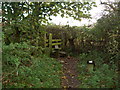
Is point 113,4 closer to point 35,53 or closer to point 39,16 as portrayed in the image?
point 39,16

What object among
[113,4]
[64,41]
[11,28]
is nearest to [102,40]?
[113,4]

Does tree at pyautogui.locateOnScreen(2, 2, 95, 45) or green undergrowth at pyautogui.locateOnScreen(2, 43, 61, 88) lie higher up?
tree at pyautogui.locateOnScreen(2, 2, 95, 45)

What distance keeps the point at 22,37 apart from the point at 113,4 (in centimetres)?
399

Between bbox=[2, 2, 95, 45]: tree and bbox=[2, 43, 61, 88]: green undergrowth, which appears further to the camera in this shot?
bbox=[2, 2, 95, 45]: tree

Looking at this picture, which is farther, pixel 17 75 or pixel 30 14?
pixel 30 14

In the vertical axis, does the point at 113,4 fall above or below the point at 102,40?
above

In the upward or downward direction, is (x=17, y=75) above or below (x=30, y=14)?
below

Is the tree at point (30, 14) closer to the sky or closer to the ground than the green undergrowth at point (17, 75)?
closer to the sky

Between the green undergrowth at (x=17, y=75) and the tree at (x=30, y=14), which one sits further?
the tree at (x=30, y=14)

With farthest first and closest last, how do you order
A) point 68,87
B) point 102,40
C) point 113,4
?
point 102,40 < point 113,4 < point 68,87

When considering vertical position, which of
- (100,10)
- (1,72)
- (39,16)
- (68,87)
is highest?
(100,10)

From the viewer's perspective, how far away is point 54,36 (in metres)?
10.3

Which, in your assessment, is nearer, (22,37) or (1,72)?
(1,72)

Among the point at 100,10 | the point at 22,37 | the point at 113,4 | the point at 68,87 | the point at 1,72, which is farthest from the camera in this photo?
the point at 100,10
